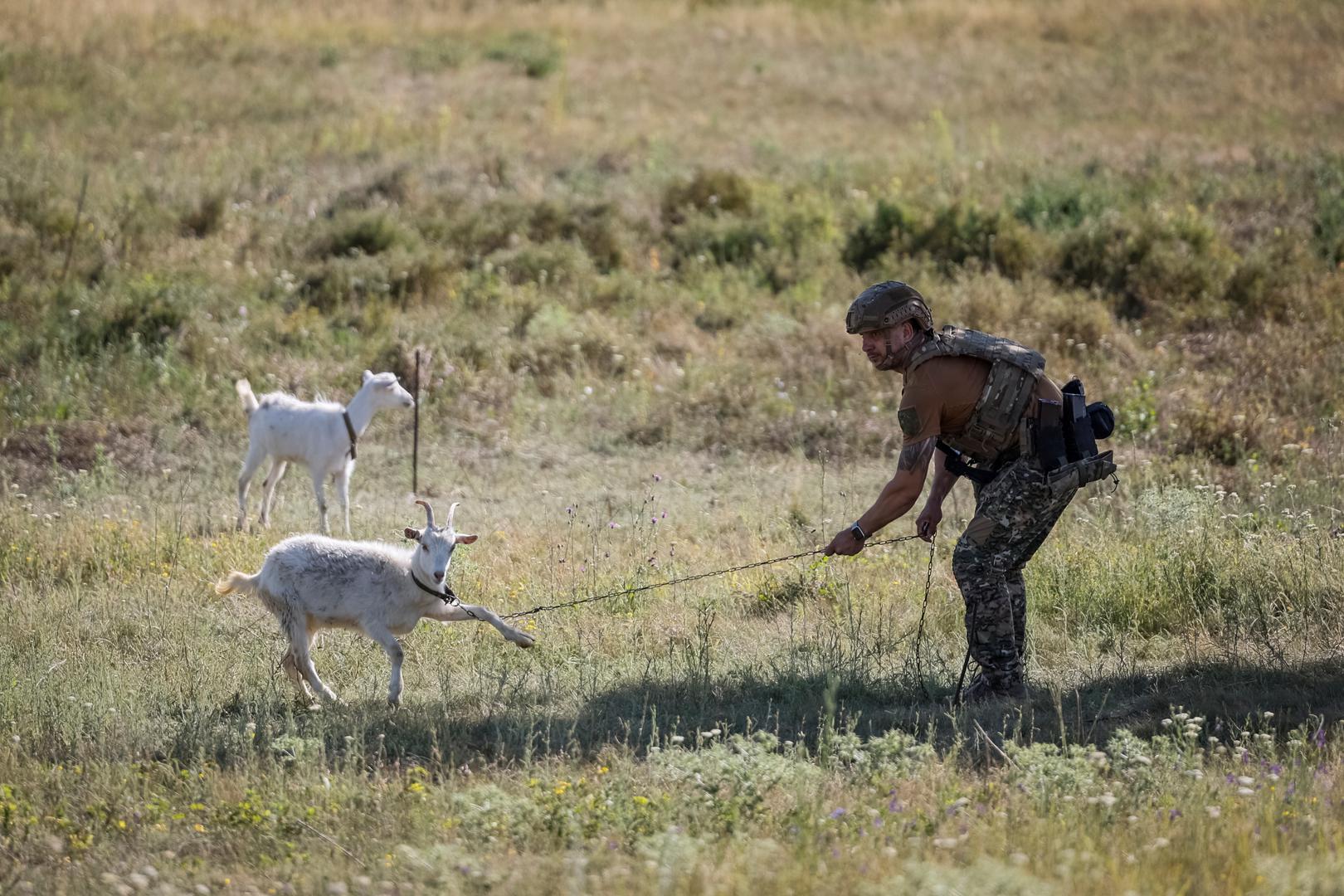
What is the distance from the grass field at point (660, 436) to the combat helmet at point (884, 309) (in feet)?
6.35

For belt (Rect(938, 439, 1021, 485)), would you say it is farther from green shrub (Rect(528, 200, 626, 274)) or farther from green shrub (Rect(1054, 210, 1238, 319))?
green shrub (Rect(528, 200, 626, 274))

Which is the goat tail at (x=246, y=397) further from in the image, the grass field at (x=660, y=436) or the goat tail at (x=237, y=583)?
the goat tail at (x=237, y=583)

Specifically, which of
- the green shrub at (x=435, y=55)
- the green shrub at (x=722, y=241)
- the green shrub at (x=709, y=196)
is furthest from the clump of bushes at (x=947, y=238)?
the green shrub at (x=435, y=55)

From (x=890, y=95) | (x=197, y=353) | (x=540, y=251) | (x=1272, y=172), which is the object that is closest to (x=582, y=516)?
(x=197, y=353)

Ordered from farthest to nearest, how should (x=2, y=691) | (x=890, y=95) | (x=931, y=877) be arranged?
(x=890, y=95) → (x=2, y=691) → (x=931, y=877)

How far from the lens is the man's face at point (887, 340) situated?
6.55m

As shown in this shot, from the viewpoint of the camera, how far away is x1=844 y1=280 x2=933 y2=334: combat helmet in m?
6.45

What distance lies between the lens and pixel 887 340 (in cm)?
657

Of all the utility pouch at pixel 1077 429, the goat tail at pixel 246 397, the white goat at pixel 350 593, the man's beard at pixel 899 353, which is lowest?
the white goat at pixel 350 593

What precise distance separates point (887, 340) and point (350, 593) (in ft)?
10.7

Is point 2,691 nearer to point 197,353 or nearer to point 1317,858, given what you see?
point 1317,858

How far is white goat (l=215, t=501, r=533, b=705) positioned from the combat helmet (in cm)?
242

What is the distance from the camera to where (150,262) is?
17172 millimetres

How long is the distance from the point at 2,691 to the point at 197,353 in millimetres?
8383
